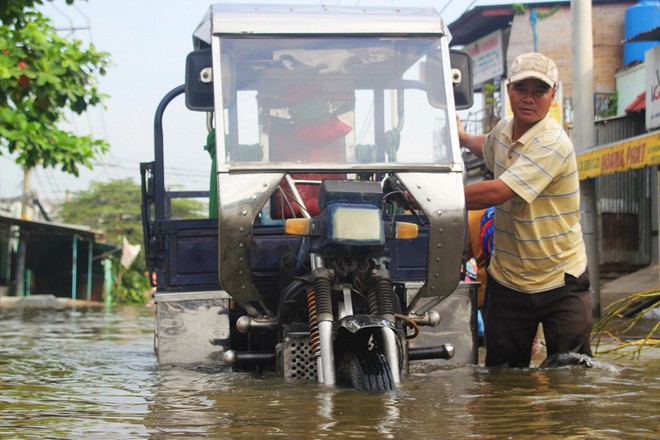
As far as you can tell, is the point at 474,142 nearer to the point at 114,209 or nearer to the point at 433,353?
the point at 433,353

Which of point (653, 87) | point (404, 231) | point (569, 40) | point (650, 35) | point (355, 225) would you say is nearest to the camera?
point (355, 225)

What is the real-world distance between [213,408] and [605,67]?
81.3ft

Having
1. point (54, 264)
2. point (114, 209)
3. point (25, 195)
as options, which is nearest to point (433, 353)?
point (54, 264)

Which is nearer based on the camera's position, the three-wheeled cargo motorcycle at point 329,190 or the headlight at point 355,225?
the headlight at point 355,225

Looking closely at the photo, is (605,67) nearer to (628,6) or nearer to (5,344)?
(628,6)

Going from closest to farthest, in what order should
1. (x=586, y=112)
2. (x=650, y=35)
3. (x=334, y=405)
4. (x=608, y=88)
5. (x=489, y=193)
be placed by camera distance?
1. (x=334, y=405)
2. (x=489, y=193)
3. (x=586, y=112)
4. (x=650, y=35)
5. (x=608, y=88)

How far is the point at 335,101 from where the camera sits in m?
5.35

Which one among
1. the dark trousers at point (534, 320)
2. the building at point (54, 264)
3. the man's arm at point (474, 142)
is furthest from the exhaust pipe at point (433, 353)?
the building at point (54, 264)

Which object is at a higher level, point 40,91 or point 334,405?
point 40,91

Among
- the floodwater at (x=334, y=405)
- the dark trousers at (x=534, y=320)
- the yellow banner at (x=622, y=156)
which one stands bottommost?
the floodwater at (x=334, y=405)

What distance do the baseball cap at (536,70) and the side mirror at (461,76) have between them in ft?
1.11

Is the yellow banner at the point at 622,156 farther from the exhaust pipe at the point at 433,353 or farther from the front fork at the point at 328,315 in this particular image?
the front fork at the point at 328,315

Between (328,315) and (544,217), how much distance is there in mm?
1387

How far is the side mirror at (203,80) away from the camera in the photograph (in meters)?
5.11
